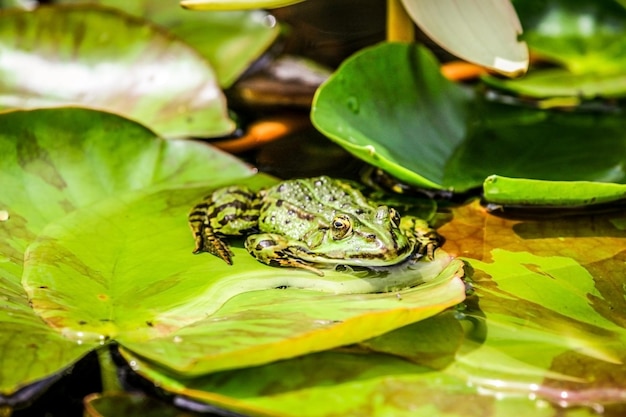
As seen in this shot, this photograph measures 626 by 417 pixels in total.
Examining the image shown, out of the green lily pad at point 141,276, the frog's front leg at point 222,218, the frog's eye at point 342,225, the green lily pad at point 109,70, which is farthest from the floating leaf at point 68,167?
the frog's eye at point 342,225

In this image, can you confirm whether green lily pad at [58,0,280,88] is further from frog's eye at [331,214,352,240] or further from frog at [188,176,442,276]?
frog's eye at [331,214,352,240]

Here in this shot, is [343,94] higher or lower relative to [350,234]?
higher

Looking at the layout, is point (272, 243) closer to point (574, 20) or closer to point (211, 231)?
point (211, 231)

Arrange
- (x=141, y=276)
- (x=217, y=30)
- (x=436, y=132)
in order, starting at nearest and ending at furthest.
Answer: (x=141, y=276)
(x=436, y=132)
(x=217, y=30)

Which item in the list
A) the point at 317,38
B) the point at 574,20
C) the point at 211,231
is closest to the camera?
the point at 211,231

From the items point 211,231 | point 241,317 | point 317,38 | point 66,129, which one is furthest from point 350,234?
point 317,38

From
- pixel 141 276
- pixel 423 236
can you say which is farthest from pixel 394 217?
pixel 141 276

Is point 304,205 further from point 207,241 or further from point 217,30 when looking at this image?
point 217,30
